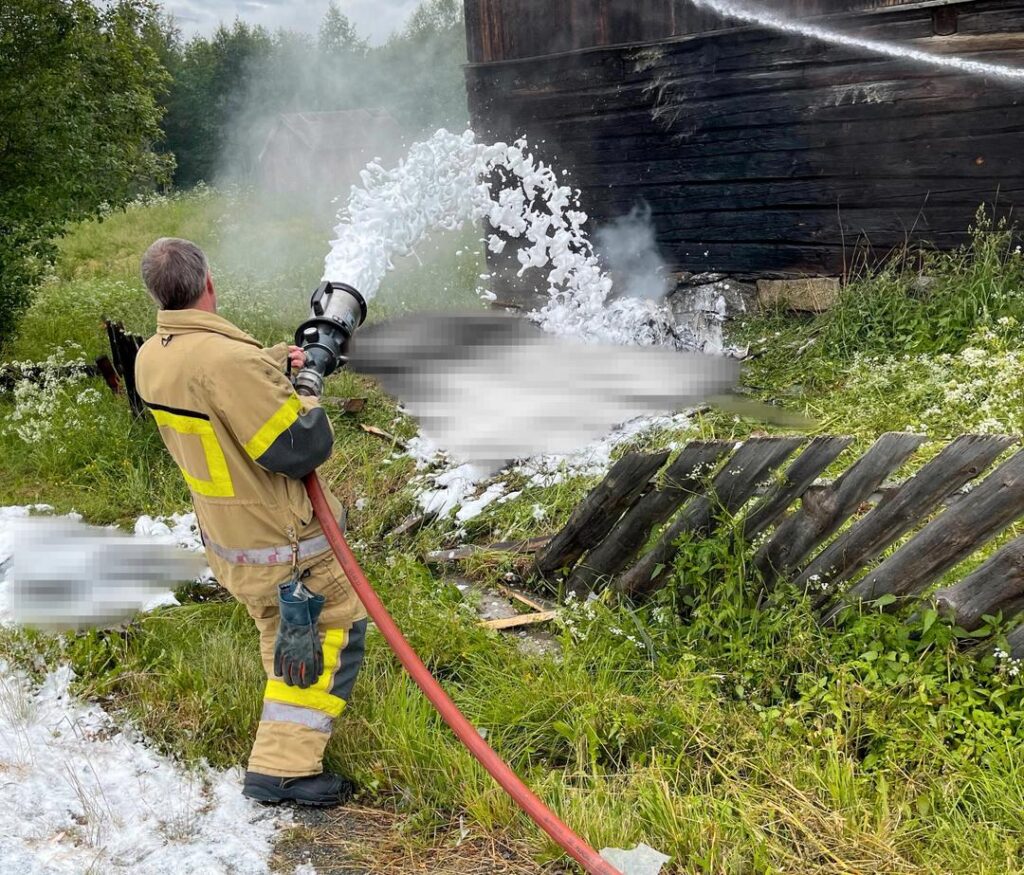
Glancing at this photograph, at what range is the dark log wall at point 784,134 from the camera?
19.3 feet

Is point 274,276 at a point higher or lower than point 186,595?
higher

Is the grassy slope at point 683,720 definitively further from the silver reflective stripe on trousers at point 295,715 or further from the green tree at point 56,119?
the green tree at point 56,119

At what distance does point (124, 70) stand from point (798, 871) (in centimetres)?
883

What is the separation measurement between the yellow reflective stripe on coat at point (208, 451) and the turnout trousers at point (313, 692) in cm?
39

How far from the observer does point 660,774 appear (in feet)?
8.20

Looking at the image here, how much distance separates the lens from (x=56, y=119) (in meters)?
7.48

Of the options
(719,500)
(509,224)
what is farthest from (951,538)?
(509,224)

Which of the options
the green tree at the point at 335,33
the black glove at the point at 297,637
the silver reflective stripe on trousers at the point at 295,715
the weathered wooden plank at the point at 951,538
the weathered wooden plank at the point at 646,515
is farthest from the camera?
the green tree at the point at 335,33

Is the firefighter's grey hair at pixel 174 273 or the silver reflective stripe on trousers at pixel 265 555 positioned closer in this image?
the firefighter's grey hair at pixel 174 273

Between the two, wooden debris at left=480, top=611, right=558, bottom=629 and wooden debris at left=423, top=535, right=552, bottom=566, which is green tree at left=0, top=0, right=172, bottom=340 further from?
wooden debris at left=480, top=611, right=558, bottom=629

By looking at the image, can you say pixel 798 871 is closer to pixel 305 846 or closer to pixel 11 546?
pixel 305 846

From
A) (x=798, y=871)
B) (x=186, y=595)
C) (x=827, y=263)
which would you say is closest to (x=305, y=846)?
(x=798, y=871)

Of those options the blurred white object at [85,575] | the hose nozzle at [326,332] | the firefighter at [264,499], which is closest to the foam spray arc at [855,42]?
the hose nozzle at [326,332]

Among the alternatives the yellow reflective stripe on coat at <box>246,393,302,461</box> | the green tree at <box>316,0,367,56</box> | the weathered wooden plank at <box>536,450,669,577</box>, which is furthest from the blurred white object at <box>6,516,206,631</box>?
the green tree at <box>316,0,367,56</box>
